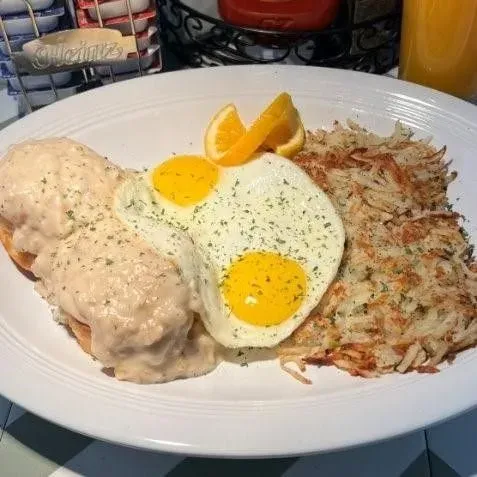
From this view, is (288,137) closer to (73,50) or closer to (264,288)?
(264,288)

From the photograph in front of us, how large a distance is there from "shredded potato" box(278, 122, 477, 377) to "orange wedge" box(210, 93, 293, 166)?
0.18 metres

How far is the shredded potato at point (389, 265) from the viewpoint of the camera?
1564mm

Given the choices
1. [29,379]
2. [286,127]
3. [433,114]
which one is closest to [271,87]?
[286,127]

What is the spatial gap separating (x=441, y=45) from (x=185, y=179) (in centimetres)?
113

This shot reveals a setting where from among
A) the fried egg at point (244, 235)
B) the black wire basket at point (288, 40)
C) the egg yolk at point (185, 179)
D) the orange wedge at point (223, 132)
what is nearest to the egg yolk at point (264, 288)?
the fried egg at point (244, 235)

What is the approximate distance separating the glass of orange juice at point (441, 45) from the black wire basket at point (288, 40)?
15 centimetres

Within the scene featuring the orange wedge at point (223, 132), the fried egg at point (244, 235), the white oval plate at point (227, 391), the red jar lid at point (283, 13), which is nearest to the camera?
the white oval plate at point (227, 391)

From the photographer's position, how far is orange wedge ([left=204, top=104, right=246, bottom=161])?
2129mm

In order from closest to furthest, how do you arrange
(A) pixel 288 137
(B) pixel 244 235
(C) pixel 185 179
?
(B) pixel 244 235 < (C) pixel 185 179 < (A) pixel 288 137

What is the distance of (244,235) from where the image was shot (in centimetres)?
191

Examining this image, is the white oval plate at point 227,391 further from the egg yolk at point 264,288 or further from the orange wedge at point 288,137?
the orange wedge at point 288,137

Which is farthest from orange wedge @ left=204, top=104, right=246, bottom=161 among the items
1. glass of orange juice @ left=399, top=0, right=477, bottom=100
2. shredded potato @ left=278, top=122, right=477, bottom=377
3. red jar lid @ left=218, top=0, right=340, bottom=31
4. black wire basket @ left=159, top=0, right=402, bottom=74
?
glass of orange juice @ left=399, top=0, right=477, bottom=100

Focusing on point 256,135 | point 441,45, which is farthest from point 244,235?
point 441,45

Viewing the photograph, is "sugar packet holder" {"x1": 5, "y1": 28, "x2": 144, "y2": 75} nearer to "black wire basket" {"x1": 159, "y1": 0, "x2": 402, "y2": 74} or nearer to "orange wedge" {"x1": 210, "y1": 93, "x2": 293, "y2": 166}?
"black wire basket" {"x1": 159, "y1": 0, "x2": 402, "y2": 74}
